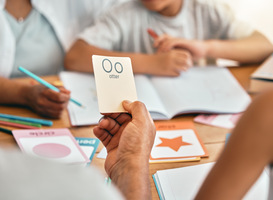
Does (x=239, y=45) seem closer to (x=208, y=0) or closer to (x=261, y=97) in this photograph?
(x=208, y=0)

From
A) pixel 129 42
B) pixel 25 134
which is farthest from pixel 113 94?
pixel 129 42

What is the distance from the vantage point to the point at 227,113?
951 millimetres

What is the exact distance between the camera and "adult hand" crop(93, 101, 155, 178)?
0.60 meters

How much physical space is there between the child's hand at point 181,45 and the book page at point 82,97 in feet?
0.88

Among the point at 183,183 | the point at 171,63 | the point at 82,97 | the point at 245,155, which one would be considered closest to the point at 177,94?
the point at 171,63

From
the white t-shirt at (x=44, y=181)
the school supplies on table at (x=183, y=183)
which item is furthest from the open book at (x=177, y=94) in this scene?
the white t-shirt at (x=44, y=181)

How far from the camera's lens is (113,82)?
640mm

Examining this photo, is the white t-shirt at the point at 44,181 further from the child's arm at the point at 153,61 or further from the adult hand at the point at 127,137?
the child's arm at the point at 153,61

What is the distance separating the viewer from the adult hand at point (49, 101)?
89cm

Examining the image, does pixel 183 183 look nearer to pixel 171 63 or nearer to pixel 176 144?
pixel 176 144

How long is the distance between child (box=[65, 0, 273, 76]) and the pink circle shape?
1.29 feet

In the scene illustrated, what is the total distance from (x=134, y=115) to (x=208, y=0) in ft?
2.75

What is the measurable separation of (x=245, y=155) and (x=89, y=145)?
43 centimetres

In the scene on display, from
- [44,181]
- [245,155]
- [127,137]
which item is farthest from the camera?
[127,137]
